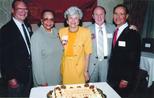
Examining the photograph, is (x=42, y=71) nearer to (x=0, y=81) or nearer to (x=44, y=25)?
(x=44, y=25)

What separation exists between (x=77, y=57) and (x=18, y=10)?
898mm

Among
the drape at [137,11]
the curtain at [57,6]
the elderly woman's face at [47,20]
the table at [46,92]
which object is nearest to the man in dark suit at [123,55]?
the table at [46,92]

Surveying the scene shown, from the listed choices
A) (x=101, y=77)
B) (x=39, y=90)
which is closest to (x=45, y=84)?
(x=39, y=90)

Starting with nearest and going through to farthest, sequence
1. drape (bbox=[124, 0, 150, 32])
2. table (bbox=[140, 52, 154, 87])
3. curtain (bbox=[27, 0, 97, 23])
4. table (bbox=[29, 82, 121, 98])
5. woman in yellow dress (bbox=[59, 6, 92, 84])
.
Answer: table (bbox=[29, 82, 121, 98]), woman in yellow dress (bbox=[59, 6, 92, 84]), table (bbox=[140, 52, 154, 87]), curtain (bbox=[27, 0, 97, 23]), drape (bbox=[124, 0, 150, 32])

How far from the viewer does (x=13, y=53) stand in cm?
279

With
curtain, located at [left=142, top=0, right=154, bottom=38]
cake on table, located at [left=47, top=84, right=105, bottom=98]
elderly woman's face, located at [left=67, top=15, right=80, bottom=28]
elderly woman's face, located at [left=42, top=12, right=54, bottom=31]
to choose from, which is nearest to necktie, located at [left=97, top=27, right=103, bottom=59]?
elderly woman's face, located at [left=67, top=15, right=80, bottom=28]

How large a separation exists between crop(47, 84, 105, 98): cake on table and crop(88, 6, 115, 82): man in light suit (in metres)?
0.44

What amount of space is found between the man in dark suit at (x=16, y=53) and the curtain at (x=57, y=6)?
1406mm

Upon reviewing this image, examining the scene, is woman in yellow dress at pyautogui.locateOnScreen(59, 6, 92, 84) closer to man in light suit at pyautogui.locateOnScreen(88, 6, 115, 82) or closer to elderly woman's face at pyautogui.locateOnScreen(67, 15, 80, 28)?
elderly woman's face at pyautogui.locateOnScreen(67, 15, 80, 28)

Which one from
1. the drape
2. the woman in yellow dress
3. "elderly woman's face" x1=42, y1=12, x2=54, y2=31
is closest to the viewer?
"elderly woman's face" x1=42, y1=12, x2=54, y2=31

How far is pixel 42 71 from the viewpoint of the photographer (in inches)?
108

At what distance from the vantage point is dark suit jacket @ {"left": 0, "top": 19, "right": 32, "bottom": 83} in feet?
9.16

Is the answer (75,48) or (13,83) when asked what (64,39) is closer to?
(75,48)

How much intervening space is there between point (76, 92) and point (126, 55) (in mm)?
832
